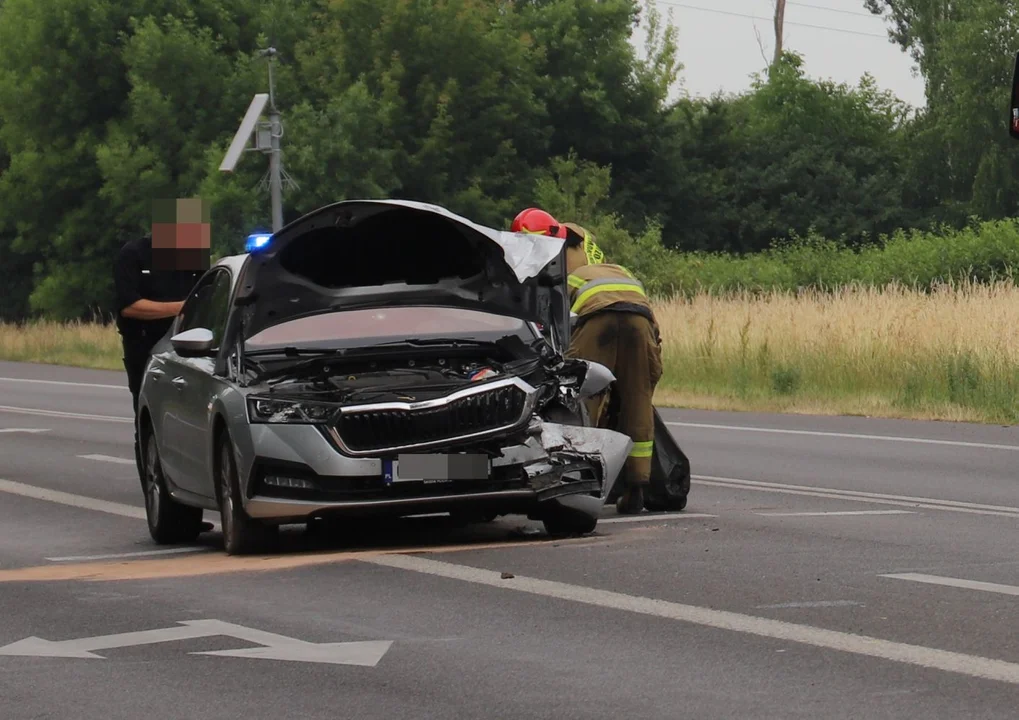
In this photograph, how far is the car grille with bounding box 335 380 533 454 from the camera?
9.98 meters

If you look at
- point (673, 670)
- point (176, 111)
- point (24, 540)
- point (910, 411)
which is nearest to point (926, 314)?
point (910, 411)

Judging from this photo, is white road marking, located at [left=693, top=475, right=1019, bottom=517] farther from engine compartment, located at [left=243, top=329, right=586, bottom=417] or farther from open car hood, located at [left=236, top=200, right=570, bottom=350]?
engine compartment, located at [left=243, top=329, right=586, bottom=417]

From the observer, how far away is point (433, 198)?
6481 centimetres

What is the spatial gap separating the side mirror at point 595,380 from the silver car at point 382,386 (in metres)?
0.01

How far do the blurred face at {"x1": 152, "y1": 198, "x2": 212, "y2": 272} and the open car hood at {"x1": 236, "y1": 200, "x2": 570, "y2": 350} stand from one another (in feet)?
7.80

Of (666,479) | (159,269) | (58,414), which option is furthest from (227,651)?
(58,414)

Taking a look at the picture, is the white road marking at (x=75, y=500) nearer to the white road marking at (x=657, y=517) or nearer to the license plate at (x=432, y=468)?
the white road marking at (x=657, y=517)

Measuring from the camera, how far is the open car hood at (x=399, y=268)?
10.7 metres

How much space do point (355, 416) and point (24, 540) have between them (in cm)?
263

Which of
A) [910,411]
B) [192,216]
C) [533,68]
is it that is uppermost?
[533,68]

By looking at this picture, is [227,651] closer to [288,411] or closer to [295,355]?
[288,411]

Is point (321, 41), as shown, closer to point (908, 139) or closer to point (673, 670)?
point (908, 139)

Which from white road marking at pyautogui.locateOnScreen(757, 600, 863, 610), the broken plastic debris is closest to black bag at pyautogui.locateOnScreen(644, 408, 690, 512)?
the broken plastic debris

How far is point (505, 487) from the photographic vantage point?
33.7ft
